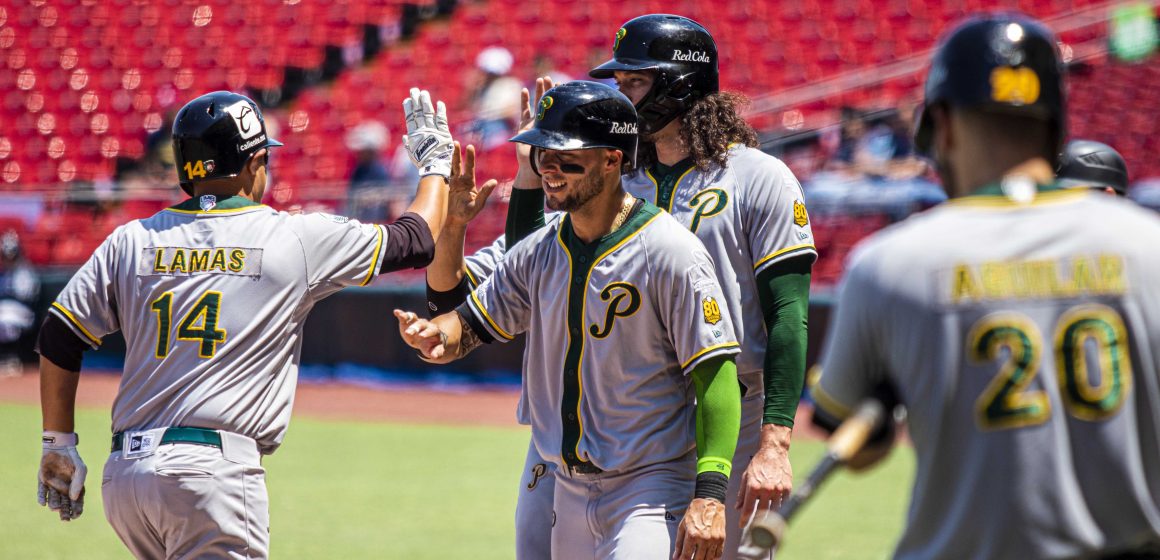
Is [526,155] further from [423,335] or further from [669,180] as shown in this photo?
[423,335]

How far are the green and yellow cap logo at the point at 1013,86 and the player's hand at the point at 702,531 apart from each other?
1592mm

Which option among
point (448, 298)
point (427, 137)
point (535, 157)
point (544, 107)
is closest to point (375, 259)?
point (448, 298)

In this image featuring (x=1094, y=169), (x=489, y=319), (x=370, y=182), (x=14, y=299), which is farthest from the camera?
(x=14, y=299)

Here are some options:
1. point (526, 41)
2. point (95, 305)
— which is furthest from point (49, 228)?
point (95, 305)

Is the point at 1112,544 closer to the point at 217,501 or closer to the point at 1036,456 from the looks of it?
the point at 1036,456

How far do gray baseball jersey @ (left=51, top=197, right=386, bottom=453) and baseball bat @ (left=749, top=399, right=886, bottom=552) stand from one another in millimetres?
2124

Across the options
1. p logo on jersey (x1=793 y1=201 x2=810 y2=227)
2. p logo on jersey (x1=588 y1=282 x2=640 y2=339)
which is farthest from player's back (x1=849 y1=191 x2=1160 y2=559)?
p logo on jersey (x1=793 y1=201 x2=810 y2=227)

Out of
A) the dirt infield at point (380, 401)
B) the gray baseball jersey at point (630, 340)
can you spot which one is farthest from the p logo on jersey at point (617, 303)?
the dirt infield at point (380, 401)

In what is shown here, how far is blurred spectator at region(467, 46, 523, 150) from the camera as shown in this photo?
50.0ft

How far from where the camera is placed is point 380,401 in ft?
44.9

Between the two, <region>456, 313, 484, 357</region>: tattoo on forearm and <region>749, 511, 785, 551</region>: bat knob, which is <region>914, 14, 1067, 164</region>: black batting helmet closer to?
<region>749, 511, 785, 551</region>: bat knob

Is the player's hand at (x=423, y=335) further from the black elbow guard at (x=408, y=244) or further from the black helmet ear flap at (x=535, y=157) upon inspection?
the black helmet ear flap at (x=535, y=157)

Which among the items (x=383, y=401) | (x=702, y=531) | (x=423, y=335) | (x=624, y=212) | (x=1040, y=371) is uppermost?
(x=1040, y=371)

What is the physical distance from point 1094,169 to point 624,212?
6.36ft
